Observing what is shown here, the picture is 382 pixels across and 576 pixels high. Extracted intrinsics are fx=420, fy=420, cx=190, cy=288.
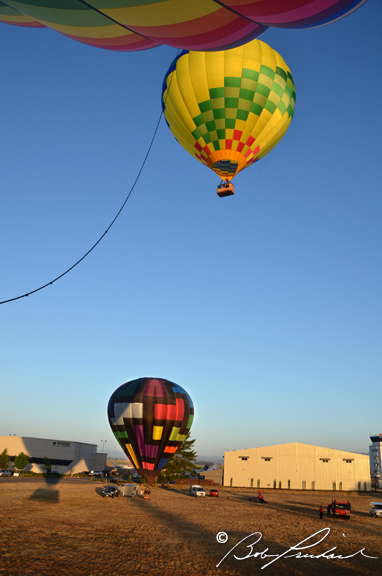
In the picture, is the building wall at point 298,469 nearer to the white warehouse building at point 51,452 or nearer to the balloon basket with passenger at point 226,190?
the white warehouse building at point 51,452

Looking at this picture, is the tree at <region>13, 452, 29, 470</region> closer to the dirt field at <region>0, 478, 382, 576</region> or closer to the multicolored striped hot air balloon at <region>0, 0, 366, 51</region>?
the dirt field at <region>0, 478, 382, 576</region>

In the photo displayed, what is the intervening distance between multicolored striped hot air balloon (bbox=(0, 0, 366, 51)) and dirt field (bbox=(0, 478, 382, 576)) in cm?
1216

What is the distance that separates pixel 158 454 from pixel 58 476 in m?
36.2

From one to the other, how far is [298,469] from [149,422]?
2803cm

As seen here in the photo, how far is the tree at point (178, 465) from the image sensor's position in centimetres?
5350

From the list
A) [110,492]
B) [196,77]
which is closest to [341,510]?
[110,492]

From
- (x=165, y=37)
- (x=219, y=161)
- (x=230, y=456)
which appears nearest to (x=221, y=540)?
(x=165, y=37)

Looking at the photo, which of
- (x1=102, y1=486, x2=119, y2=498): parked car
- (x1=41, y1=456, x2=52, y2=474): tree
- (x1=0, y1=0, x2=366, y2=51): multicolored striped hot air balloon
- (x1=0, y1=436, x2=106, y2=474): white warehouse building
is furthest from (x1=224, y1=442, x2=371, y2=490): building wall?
(x1=0, y1=0, x2=366, y2=51): multicolored striped hot air balloon

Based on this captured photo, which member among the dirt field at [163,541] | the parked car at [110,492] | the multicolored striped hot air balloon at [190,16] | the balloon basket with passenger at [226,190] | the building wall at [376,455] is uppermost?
the balloon basket with passenger at [226,190]

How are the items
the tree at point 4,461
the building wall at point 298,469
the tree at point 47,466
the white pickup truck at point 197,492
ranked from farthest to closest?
1. the tree at point 47,466
2. the tree at point 4,461
3. the building wall at point 298,469
4. the white pickup truck at point 197,492

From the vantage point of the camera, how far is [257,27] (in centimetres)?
617

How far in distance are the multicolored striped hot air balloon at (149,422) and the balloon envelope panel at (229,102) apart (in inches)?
736

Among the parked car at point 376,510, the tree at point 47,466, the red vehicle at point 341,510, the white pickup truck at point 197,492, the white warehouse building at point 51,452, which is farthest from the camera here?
the white warehouse building at point 51,452

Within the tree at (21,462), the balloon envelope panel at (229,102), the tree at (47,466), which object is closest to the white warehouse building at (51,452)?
the tree at (47,466)
